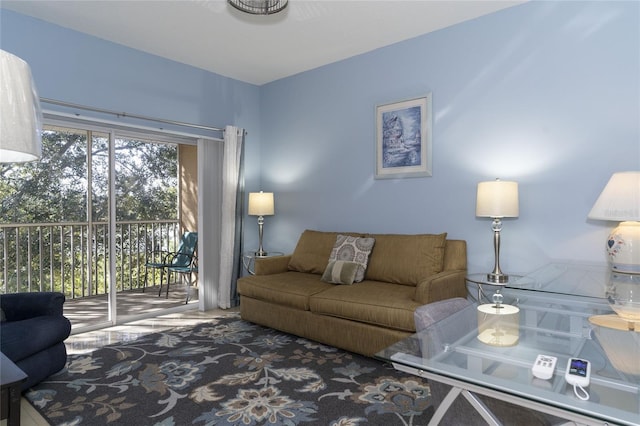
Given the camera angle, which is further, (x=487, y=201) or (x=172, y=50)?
(x=172, y=50)

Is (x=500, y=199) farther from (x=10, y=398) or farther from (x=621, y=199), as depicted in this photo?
(x=10, y=398)

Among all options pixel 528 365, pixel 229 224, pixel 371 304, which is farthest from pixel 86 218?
pixel 528 365

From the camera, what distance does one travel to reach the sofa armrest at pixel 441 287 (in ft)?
8.78

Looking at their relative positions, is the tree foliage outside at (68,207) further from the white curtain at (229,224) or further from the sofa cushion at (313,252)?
the sofa cushion at (313,252)

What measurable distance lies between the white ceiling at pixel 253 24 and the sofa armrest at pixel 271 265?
217cm

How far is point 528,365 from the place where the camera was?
1.20 meters

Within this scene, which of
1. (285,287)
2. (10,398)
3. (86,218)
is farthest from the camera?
(86,218)

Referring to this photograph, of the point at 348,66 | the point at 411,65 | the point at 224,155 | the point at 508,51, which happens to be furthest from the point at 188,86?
the point at 508,51

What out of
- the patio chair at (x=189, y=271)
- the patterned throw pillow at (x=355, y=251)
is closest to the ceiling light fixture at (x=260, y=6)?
the patterned throw pillow at (x=355, y=251)

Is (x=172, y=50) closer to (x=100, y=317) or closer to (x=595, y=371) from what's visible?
(x=100, y=317)

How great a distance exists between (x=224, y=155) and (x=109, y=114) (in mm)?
1283

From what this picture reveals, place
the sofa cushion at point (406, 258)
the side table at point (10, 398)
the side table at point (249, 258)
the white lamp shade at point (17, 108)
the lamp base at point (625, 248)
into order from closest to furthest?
1. the white lamp shade at point (17, 108)
2. the side table at point (10, 398)
3. the lamp base at point (625, 248)
4. the sofa cushion at point (406, 258)
5. the side table at point (249, 258)

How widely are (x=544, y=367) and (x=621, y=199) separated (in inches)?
65.9

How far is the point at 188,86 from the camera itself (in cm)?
431
